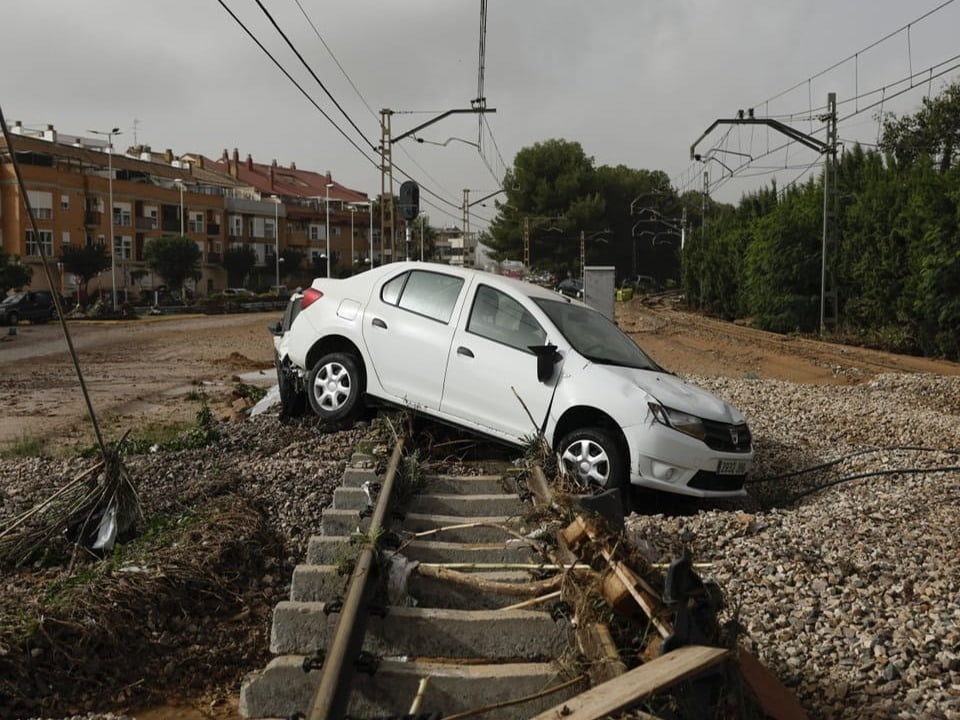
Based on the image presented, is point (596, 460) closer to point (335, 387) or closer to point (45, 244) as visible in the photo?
point (335, 387)

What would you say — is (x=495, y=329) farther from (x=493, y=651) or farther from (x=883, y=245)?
(x=883, y=245)

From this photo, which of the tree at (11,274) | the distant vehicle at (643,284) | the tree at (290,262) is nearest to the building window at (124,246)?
the tree at (290,262)

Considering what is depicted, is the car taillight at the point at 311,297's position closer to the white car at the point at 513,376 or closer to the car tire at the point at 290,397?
the white car at the point at 513,376

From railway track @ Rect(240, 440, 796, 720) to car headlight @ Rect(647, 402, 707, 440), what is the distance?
6.37 feet

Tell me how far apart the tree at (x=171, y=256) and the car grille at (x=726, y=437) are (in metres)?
70.3

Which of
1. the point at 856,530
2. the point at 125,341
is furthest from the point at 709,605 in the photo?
the point at 125,341

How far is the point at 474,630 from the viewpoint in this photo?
4.97 meters

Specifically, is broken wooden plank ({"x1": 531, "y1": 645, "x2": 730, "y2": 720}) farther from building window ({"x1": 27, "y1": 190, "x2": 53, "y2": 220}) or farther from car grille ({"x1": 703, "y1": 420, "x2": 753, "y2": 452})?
building window ({"x1": 27, "y1": 190, "x2": 53, "y2": 220})

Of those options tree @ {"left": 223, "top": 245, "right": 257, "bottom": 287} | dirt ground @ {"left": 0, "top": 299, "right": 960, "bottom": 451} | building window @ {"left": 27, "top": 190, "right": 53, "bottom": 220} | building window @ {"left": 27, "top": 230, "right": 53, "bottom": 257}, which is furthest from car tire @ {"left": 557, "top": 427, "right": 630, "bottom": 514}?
tree @ {"left": 223, "top": 245, "right": 257, "bottom": 287}

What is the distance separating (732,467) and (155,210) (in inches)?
3403

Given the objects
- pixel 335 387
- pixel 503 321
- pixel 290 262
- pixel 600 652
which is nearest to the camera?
pixel 600 652

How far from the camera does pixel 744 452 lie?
867cm

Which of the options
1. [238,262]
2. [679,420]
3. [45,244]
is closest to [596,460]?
[679,420]

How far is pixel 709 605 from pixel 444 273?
19.9 feet
